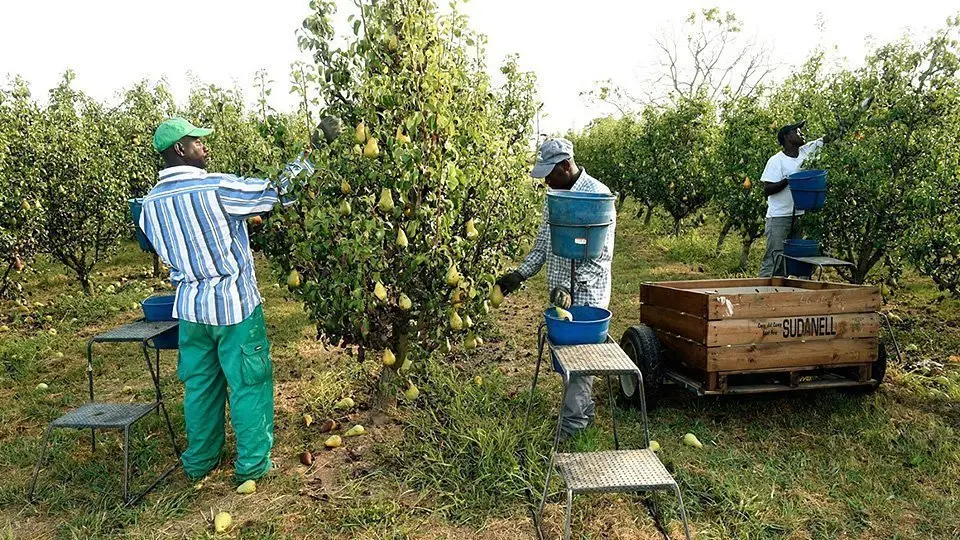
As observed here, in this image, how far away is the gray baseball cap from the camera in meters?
3.64

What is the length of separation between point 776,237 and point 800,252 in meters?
0.63

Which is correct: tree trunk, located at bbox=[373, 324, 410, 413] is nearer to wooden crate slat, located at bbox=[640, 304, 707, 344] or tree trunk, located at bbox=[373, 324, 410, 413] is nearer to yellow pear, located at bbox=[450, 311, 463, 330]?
yellow pear, located at bbox=[450, 311, 463, 330]

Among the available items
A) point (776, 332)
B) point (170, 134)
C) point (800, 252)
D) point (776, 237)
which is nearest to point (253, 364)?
point (170, 134)

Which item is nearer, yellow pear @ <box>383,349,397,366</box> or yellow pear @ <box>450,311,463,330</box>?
yellow pear @ <box>450,311,463,330</box>

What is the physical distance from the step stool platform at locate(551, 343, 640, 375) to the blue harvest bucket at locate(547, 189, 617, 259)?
51cm

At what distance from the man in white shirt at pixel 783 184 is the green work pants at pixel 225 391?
18.3 feet

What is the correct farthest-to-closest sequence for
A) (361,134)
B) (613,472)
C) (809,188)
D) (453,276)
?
(809,188), (453,276), (361,134), (613,472)

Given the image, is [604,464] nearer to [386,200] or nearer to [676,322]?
[676,322]

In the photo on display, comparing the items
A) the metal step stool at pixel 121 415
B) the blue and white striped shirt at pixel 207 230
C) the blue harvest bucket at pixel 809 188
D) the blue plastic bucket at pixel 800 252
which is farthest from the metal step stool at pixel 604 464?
the blue plastic bucket at pixel 800 252

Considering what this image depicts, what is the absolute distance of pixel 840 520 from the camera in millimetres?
3158

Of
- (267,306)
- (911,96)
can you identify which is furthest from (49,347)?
(911,96)

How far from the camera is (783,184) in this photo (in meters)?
6.38

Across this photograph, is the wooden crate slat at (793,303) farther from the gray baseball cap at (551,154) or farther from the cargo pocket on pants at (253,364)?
the cargo pocket on pants at (253,364)

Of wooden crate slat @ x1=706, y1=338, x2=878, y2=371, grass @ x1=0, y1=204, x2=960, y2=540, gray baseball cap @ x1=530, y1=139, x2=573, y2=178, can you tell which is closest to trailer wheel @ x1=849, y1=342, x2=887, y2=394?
grass @ x1=0, y1=204, x2=960, y2=540
